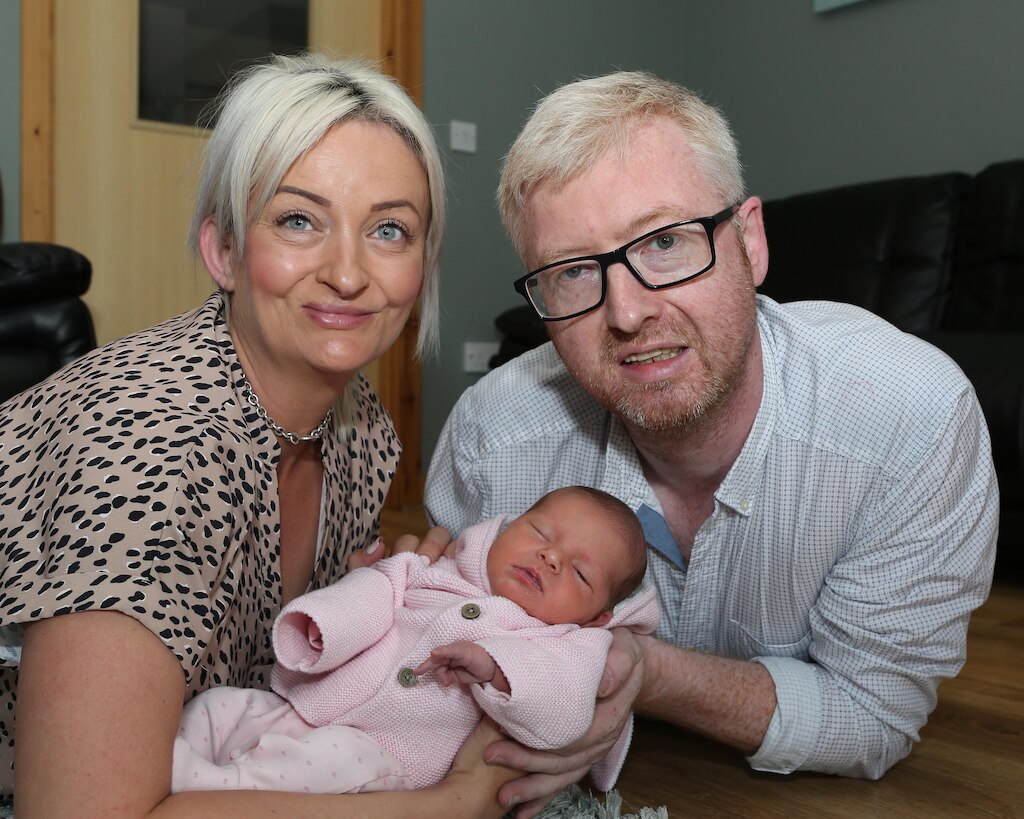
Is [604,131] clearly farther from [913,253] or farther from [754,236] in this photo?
[913,253]

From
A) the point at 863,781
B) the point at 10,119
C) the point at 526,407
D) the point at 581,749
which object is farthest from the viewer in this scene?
the point at 10,119

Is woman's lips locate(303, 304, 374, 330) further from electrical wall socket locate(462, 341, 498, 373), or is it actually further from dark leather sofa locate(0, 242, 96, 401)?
electrical wall socket locate(462, 341, 498, 373)

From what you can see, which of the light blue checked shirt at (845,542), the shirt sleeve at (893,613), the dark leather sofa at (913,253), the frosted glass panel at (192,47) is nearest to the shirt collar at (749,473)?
the light blue checked shirt at (845,542)

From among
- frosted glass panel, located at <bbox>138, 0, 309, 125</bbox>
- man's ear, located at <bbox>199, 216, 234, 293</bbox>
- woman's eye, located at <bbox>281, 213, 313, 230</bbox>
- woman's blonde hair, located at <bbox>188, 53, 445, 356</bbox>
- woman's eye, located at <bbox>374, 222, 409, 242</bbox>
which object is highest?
frosted glass panel, located at <bbox>138, 0, 309, 125</bbox>

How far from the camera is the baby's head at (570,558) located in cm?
126

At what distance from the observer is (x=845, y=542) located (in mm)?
1401

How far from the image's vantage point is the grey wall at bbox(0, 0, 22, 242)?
332cm

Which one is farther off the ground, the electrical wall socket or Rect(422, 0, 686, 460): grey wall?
Rect(422, 0, 686, 460): grey wall

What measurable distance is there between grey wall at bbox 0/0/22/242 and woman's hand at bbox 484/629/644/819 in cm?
293

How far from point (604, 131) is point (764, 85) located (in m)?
3.68

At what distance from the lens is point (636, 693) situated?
1.29m

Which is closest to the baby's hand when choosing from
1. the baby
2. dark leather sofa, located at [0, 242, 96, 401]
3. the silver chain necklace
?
the baby

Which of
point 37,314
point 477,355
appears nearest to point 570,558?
point 37,314

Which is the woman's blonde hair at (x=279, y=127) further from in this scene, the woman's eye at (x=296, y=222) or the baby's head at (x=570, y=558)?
the baby's head at (x=570, y=558)
